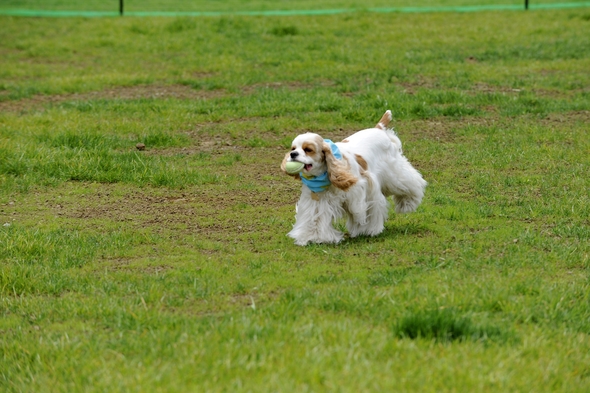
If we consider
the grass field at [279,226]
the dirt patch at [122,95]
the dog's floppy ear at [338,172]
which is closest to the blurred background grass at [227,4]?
the grass field at [279,226]

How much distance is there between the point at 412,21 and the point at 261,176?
13.1 meters

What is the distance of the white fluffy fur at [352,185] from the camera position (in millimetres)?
7844

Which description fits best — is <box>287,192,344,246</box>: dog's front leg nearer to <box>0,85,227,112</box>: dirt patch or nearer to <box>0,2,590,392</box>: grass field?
<box>0,2,590,392</box>: grass field

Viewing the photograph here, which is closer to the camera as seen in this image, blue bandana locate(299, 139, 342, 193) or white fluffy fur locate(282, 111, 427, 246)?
white fluffy fur locate(282, 111, 427, 246)

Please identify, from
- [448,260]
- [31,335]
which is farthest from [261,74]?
[31,335]

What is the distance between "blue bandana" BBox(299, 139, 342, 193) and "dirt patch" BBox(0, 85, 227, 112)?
757cm

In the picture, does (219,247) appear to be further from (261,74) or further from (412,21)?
(412,21)

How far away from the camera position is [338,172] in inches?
308

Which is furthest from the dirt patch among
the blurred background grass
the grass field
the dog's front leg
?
→ the blurred background grass

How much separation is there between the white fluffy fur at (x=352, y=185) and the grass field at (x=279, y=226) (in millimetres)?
→ 236

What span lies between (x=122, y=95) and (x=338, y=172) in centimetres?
864

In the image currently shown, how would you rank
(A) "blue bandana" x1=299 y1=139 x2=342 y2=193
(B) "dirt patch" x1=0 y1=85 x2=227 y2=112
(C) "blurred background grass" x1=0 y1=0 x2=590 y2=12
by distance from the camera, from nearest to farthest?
1. (A) "blue bandana" x1=299 y1=139 x2=342 y2=193
2. (B) "dirt patch" x1=0 y1=85 x2=227 y2=112
3. (C) "blurred background grass" x1=0 y1=0 x2=590 y2=12

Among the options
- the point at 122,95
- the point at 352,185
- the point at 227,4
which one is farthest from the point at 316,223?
the point at 227,4

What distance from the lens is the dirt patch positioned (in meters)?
15.2
